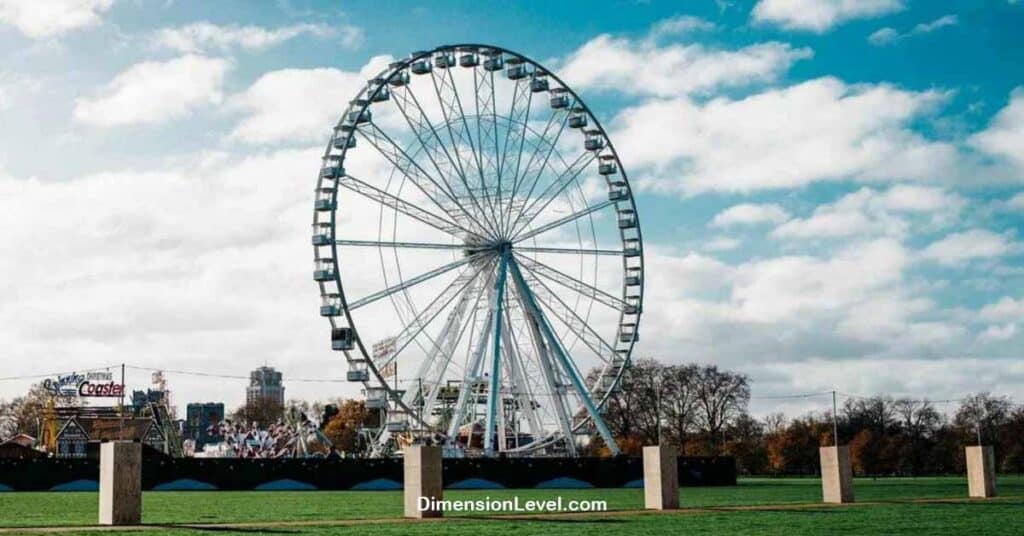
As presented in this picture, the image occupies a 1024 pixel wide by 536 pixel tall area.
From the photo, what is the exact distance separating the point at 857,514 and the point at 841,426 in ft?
267

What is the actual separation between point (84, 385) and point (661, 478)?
200ft

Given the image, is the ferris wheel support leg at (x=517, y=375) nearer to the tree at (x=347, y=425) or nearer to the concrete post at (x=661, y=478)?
the concrete post at (x=661, y=478)

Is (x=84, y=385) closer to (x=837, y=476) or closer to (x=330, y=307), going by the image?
(x=330, y=307)

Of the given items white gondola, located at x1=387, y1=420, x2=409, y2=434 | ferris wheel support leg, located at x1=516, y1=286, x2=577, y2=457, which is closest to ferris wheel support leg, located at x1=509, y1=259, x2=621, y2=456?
ferris wheel support leg, located at x1=516, y1=286, x2=577, y2=457

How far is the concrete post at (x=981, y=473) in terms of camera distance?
4106 centimetres

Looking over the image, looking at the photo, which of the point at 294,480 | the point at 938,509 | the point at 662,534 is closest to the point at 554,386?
the point at 294,480

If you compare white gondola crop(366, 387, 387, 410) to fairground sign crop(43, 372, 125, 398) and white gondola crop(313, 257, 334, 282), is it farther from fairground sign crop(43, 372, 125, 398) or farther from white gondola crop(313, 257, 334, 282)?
fairground sign crop(43, 372, 125, 398)

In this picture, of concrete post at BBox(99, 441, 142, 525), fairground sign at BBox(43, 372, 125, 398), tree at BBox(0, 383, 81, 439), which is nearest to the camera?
concrete post at BBox(99, 441, 142, 525)

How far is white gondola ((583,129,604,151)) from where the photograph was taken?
62.1 metres

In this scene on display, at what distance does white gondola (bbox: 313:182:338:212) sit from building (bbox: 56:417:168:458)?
35.0 meters

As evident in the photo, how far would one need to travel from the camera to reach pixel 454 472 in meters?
58.0

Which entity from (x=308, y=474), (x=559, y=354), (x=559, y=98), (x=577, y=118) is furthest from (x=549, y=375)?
(x=559, y=98)

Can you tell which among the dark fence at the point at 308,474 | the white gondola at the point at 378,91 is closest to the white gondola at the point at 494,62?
the white gondola at the point at 378,91

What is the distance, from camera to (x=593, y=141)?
6222cm
